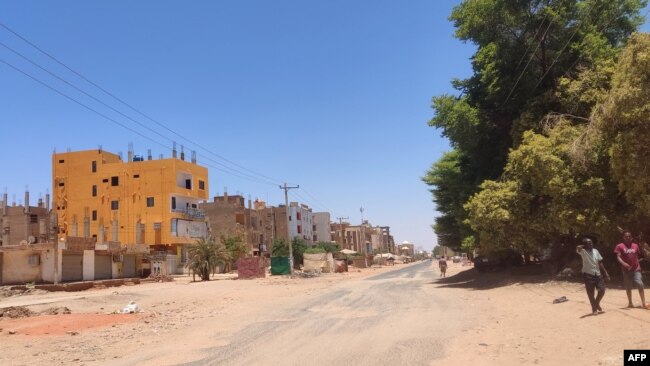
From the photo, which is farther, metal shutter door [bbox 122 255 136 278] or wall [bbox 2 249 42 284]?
metal shutter door [bbox 122 255 136 278]

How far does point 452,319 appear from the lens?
14.4m

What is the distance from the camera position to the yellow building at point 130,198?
75400 mm

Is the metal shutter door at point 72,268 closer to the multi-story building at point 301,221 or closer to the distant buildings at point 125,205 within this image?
the distant buildings at point 125,205

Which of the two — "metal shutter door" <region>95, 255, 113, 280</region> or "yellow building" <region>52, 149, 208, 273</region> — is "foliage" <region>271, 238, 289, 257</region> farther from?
"metal shutter door" <region>95, 255, 113, 280</region>

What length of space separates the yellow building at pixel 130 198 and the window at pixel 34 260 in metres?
24.7

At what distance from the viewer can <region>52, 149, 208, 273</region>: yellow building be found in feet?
247

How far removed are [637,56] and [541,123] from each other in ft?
25.3

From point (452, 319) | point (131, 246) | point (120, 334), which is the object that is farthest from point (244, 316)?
point (131, 246)

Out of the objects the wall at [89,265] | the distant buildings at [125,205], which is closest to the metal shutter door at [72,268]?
the wall at [89,265]

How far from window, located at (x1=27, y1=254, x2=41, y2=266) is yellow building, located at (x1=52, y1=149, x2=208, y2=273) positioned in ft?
81.1

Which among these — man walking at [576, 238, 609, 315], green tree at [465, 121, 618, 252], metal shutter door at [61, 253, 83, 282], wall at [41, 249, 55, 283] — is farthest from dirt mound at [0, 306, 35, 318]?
metal shutter door at [61, 253, 83, 282]
